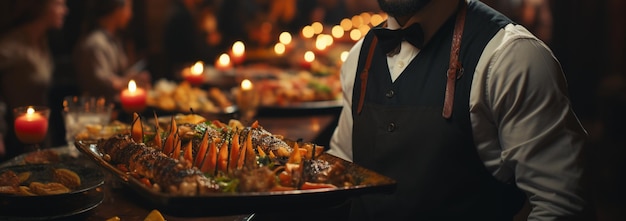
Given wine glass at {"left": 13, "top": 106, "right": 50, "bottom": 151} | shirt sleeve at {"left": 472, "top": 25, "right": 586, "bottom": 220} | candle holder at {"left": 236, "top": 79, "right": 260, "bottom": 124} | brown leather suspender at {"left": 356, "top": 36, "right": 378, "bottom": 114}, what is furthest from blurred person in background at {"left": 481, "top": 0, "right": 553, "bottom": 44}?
shirt sleeve at {"left": 472, "top": 25, "right": 586, "bottom": 220}

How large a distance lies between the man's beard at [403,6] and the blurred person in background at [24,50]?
450 cm

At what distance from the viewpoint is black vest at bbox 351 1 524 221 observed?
107 inches

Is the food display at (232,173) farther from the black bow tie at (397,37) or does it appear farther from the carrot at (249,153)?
the black bow tie at (397,37)

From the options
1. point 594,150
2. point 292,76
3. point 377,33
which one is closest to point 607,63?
point 594,150

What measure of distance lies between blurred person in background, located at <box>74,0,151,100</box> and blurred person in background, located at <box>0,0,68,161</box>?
0.79 meters

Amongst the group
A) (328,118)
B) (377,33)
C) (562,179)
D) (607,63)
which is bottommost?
(607,63)

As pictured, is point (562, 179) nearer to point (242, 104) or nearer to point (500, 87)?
point (500, 87)

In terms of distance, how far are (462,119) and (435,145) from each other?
141 mm

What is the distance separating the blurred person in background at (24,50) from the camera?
6.40 m

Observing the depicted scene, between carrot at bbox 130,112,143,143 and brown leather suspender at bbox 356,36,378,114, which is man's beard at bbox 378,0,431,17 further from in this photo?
carrot at bbox 130,112,143,143

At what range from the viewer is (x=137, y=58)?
1230 cm

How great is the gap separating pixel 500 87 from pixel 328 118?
10.5 ft

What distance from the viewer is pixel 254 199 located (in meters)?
2.06

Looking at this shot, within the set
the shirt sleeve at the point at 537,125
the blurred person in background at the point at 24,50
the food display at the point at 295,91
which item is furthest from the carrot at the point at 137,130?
the blurred person in background at the point at 24,50
